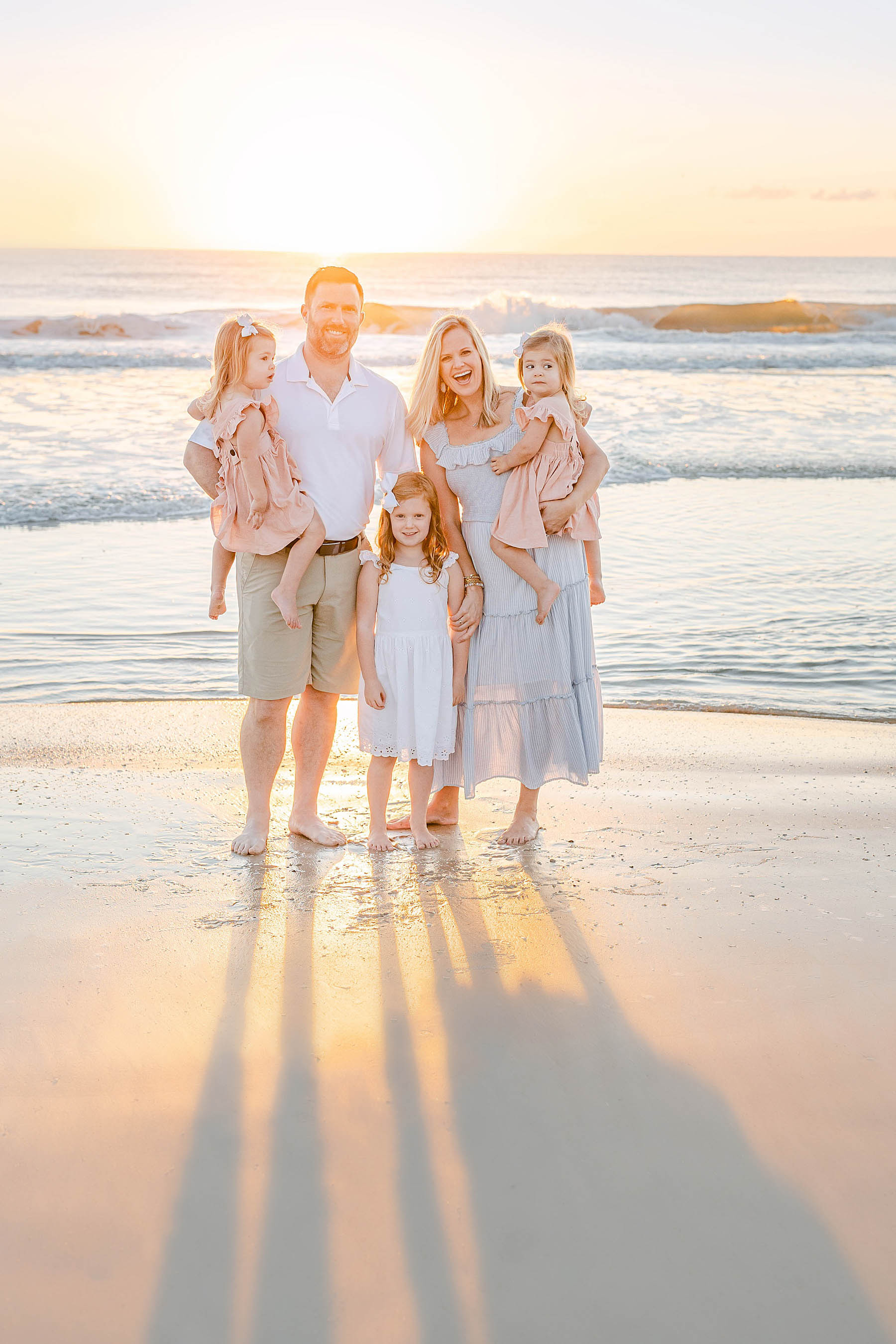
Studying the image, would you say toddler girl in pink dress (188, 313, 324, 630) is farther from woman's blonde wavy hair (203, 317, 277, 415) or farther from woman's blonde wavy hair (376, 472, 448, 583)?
woman's blonde wavy hair (376, 472, 448, 583)

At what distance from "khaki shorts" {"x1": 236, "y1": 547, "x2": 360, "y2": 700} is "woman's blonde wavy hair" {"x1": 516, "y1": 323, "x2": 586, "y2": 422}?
777 mm

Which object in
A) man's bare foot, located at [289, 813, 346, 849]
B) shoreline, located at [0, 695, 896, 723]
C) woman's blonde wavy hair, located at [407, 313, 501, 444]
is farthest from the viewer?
shoreline, located at [0, 695, 896, 723]

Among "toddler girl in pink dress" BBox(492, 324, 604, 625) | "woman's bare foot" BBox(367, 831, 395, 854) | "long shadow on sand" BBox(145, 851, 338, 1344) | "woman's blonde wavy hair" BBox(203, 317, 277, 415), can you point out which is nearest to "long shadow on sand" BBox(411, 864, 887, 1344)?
"long shadow on sand" BBox(145, 851, 338, 1344)

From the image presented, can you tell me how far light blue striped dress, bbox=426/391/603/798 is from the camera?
342 centimetres

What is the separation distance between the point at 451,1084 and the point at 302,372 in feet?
6.77

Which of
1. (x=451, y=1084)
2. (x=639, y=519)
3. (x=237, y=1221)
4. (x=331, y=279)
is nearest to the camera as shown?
(x=237, y=1221)

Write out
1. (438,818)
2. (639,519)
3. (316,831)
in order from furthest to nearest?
(639,519)
(438,818)
(316,831)

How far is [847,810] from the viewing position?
3721mm

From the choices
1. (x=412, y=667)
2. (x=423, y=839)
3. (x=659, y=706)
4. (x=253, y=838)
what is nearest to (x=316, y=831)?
(x=253, y=838)

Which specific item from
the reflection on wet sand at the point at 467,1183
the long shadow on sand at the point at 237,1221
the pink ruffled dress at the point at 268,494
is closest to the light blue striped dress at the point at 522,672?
the pink ruffled dress at the point at 268,494

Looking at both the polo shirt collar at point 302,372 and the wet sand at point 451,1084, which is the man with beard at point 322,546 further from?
the wet sand at point 451,1084

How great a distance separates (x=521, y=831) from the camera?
3.49 metres

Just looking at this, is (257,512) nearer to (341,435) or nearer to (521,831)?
(341,435)

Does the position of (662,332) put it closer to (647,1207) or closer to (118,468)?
(118,468)
